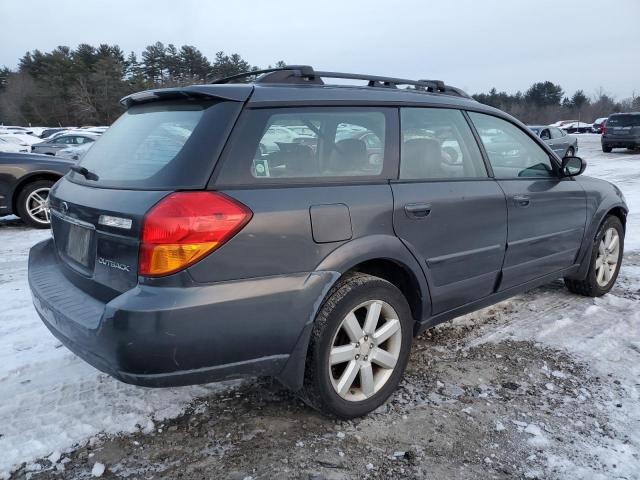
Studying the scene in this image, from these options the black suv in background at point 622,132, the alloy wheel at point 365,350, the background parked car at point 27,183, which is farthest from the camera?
the black suv in background at point 622,132

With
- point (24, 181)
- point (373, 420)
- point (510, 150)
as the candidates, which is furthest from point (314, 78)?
point (24, 181)

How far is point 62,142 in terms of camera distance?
19.6 m

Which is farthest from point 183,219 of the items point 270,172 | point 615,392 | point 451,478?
point 615,392

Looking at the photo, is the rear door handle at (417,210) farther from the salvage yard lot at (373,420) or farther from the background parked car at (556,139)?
the background parked car at (556,139)

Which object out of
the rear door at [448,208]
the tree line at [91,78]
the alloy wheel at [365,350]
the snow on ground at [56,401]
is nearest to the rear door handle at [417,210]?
the rear door at [448,208]

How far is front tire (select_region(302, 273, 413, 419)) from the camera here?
2381 millimetres

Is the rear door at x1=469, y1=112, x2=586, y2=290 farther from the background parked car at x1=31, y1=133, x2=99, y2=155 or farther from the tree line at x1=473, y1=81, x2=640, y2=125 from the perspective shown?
the tree line at x1=473, y1=81, x2=640, y2=125

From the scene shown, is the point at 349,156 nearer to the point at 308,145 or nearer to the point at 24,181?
the point at 308,145

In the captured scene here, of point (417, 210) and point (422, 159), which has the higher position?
point (422, 159)

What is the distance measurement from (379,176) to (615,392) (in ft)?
6.11

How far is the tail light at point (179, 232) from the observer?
200 cm

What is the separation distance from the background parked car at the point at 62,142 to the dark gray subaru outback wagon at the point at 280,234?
1817 cm

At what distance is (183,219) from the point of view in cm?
200

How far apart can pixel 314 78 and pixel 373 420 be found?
1893 millimetres
